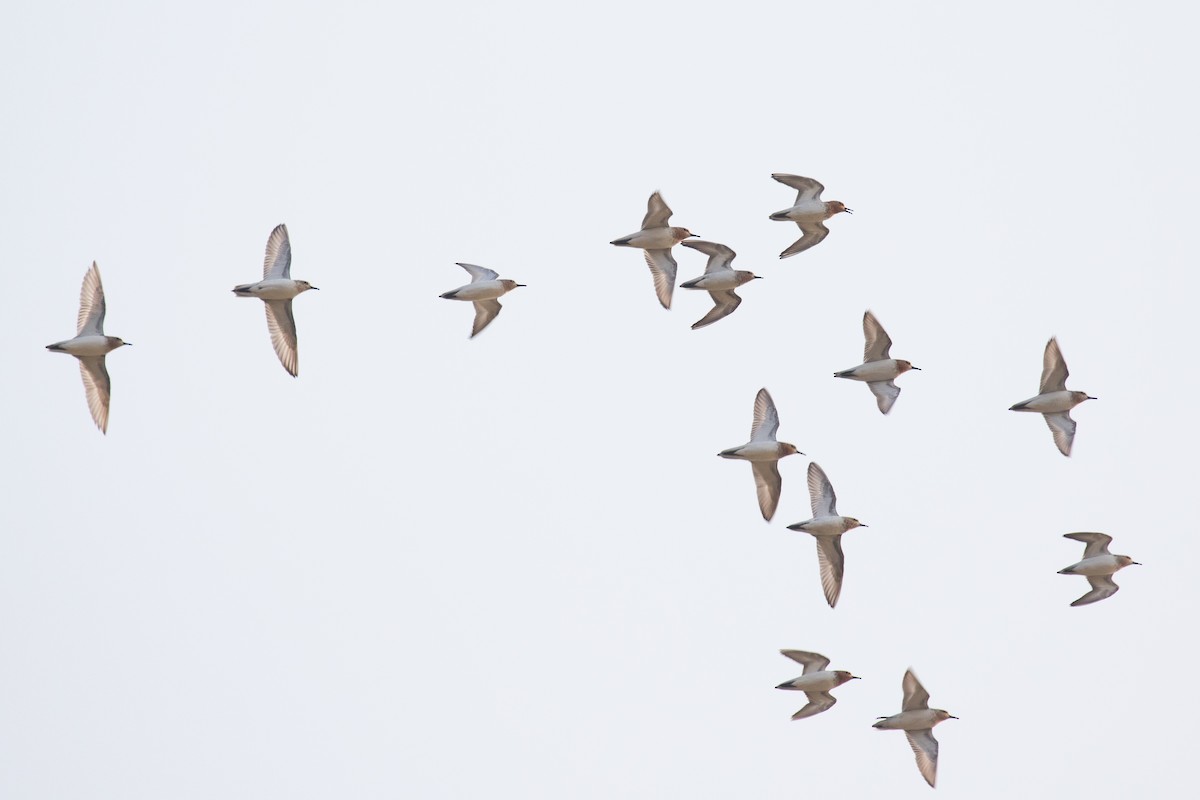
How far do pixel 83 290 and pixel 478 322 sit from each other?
864cm

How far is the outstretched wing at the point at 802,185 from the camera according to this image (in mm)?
47469

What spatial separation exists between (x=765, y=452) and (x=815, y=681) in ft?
16.8

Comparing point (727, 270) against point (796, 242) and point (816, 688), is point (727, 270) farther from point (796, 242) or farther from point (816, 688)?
point (816, 688)

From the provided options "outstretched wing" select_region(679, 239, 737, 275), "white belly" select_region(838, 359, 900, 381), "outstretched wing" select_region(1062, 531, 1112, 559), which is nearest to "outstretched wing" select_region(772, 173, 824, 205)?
"outstretched wing" select_region(679, 239, 737, 275)

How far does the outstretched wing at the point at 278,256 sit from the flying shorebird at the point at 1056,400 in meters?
16.1

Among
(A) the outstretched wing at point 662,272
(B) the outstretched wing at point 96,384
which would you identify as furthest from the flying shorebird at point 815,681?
(B) the outstretched wing at point 96,384

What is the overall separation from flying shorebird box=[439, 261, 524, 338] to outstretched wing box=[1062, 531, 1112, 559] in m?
13.6

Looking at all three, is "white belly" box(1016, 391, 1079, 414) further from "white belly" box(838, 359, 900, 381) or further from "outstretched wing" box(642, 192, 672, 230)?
"outstretched wing" box(642, 192, 672, 230)

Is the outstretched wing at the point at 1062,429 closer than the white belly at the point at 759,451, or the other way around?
the white belly at the point at 759,451

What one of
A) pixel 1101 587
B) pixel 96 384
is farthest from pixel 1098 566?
pixel 96 384

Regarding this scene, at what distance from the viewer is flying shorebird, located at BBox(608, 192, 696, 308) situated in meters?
47.5

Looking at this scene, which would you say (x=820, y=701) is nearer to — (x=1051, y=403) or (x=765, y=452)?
(x=765, y=452)

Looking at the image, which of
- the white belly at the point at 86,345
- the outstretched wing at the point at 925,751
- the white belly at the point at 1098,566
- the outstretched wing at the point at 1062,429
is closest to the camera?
the white belly at the point at 86,345

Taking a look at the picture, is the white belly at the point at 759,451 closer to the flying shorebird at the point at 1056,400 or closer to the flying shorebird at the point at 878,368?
the flying shorebird at the point at 878,368
